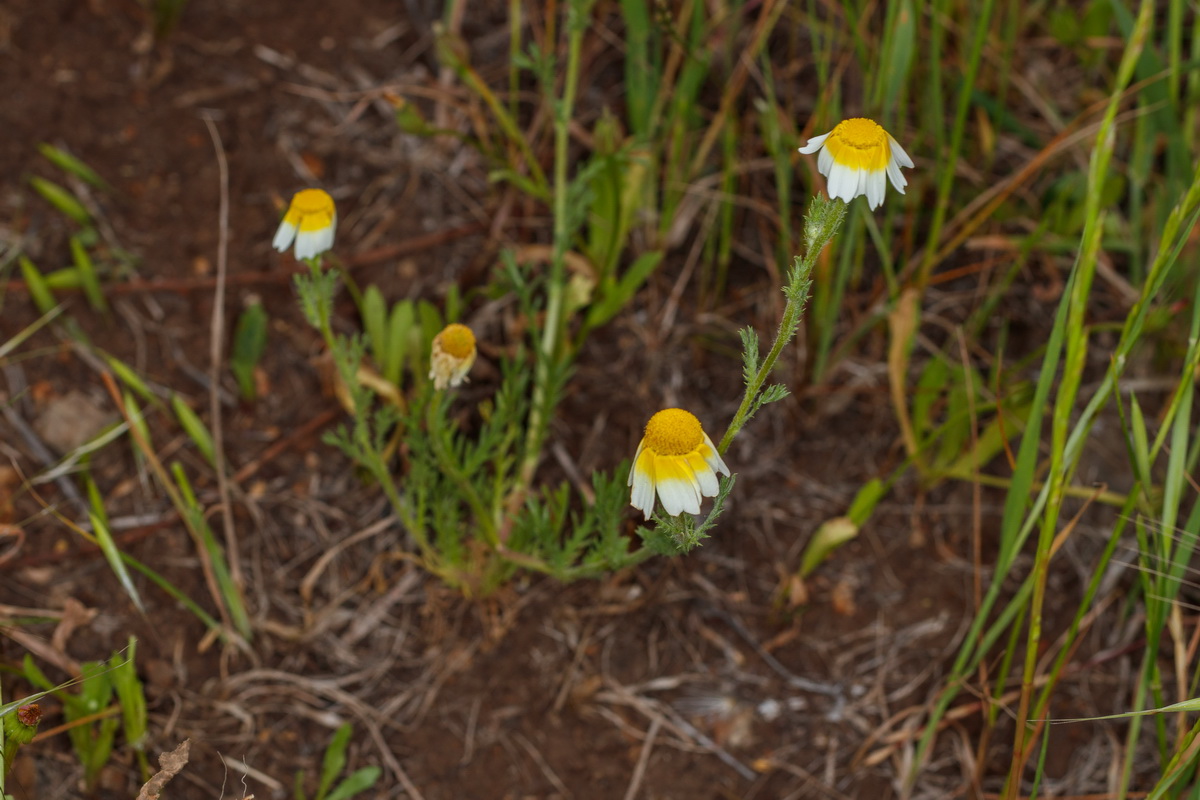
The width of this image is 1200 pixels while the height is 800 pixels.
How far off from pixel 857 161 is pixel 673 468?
0.41m

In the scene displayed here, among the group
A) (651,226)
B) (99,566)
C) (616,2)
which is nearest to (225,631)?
(99,566)

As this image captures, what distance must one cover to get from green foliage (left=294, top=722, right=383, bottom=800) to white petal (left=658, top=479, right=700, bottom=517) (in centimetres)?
78

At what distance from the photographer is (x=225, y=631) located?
1.71 metres

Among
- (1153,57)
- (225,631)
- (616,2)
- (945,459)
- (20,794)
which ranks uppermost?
(616,2)

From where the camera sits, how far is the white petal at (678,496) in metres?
1.15

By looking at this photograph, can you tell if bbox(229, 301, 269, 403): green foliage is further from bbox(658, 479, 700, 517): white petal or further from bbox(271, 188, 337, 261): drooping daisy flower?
bbox(658, 479, 700, 517): white petal

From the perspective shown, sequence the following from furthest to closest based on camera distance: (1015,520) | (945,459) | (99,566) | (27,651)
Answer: (945,459) → (99,566) → (27,651) → (1015,520)

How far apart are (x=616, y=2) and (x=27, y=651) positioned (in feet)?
5.95

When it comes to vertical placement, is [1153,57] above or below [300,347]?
above

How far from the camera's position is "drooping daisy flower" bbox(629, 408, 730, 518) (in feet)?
3.78

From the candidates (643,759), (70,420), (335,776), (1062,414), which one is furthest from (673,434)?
(70,420)

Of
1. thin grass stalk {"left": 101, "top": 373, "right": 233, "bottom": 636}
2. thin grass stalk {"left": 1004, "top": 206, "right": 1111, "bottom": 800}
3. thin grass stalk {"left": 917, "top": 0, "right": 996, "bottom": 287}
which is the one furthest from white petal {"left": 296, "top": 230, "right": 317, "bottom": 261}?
thin grass stalk {"left": 917, "top": 0, "right": 996, "bottom": 287}

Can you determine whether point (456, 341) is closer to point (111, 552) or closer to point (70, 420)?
point (111, 552)

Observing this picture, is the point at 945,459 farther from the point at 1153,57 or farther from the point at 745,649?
the point at 1153,57
